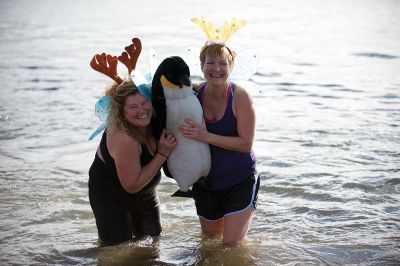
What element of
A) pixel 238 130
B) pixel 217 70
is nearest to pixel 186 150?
pixel 238 130

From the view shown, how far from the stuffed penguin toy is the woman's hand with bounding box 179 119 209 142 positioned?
4 centimetres

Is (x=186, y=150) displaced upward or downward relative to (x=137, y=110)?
downward

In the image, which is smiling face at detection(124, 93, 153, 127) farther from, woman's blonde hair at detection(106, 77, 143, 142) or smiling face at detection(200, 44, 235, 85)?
smiling face at detection(200, 44, 235, 85)

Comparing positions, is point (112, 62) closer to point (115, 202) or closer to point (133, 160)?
point (133, 160)

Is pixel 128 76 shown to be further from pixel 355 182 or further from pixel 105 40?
pixel 105 40

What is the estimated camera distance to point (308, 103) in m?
10.2

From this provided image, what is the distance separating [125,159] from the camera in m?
4.41

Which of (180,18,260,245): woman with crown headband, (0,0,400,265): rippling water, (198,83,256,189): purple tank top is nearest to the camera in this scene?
(180,18,260,245): woman with crown headband

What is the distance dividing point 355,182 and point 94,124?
14.0ft

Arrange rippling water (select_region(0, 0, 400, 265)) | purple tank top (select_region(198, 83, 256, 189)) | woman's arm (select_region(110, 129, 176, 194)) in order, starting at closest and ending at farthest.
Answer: woman's arm (select_region(110, 129, 176, 194)), purple tank top (select_region(198, 83, 256, 189)), rippling water (select_region(0, 0, 400, 265))

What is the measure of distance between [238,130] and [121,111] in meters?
0.89

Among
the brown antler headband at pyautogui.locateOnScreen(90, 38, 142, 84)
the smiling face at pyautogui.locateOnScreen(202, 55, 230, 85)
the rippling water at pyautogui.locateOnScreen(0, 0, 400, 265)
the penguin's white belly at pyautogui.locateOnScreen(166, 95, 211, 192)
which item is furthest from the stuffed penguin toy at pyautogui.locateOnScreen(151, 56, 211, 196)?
the rippling water at pyautogui.locateOnScreen(0, 0, 400, 265)

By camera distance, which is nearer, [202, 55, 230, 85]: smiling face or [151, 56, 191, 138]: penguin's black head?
[151, 56, 191, 138]: penguin's black head

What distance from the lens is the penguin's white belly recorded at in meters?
4.52
